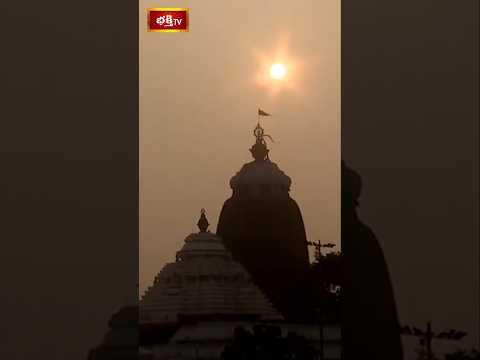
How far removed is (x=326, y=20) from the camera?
270cm

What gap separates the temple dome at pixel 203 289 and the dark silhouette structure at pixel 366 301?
0.81 ft

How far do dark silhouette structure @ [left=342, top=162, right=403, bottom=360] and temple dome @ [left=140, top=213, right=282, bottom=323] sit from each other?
247 mm

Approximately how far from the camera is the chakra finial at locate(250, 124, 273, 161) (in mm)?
2703

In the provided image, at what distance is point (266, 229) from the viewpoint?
2678 millimetres

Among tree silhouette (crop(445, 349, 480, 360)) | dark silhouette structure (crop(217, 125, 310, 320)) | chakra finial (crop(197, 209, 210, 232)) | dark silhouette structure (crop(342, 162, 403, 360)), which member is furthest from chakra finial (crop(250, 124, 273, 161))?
tree silhouette (crop(445, 349, 480, 360))

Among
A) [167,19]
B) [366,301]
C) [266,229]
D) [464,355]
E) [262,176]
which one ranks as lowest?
[464,355]

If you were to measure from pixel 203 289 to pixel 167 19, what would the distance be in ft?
2.89

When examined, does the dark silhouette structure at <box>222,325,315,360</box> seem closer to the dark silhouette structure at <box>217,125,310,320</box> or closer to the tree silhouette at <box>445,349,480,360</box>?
the dark silhouette structure at <box>217,125,310,320</box>

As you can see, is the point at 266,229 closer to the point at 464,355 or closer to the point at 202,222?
the point at 202,222

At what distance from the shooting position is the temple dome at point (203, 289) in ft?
8.57
